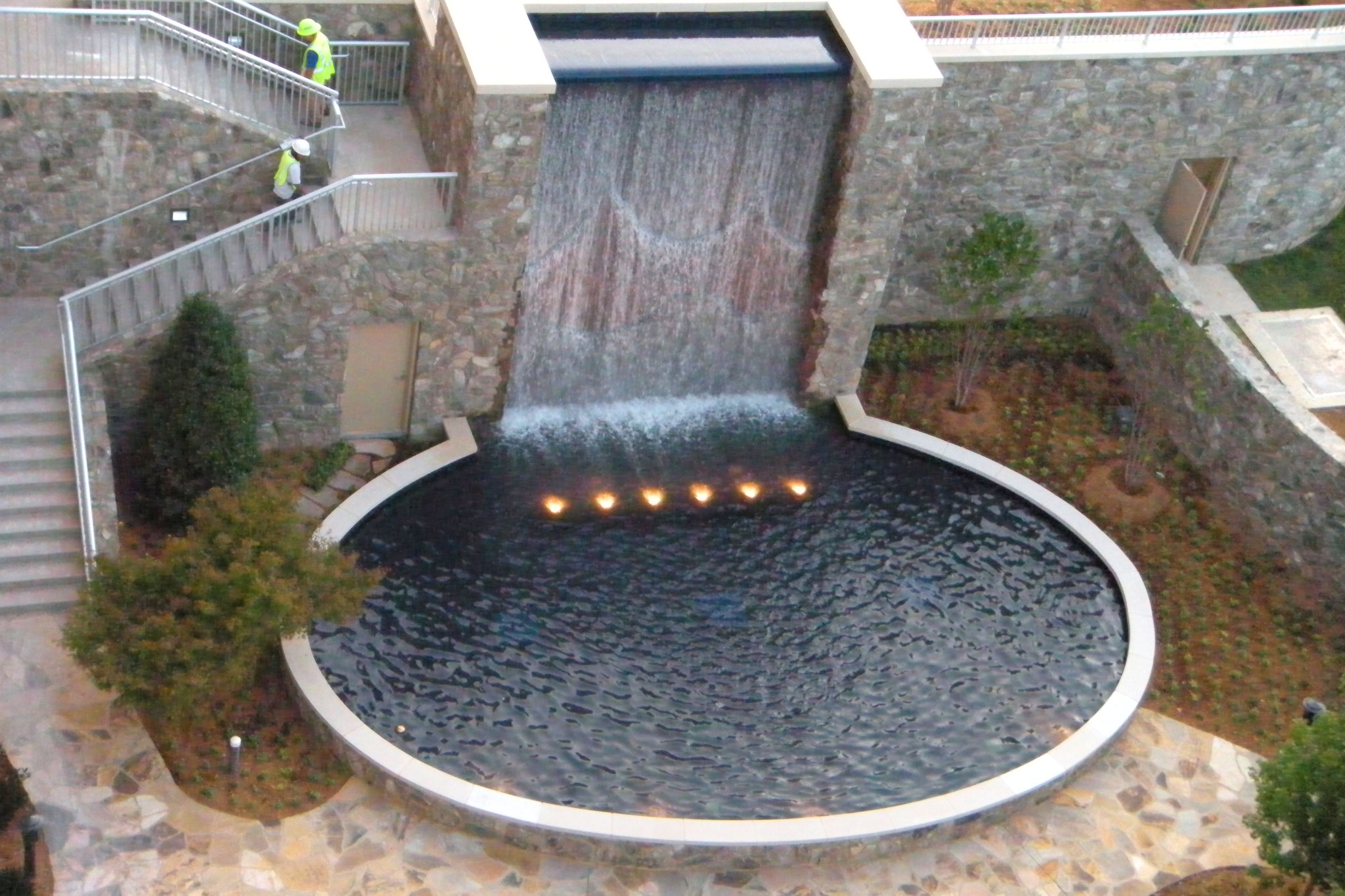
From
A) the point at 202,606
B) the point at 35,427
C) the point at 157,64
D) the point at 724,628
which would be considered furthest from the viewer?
the point at 724,628

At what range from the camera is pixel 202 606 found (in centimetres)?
1986

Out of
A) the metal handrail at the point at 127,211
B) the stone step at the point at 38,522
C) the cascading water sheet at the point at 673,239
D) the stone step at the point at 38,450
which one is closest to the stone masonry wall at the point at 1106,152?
the cascading water sheet at the point at 673,239

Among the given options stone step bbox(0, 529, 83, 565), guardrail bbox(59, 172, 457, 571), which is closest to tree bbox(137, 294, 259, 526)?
guardrail bbox(59, 172, 457, 571)

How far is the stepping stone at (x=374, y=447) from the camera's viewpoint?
85.4 feet

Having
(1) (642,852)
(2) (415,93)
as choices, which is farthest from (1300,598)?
(2) (415,93)

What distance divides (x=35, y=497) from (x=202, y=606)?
3.76 metres

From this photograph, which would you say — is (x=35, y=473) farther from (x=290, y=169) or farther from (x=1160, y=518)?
(x=1160, y=518)

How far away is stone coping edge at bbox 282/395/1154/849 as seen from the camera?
20.6 m

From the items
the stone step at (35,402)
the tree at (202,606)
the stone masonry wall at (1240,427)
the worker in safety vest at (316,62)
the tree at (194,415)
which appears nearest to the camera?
the tree at (202,606)

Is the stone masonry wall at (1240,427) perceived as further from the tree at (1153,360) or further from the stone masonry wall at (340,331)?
the stone masonry wall at (340,331)

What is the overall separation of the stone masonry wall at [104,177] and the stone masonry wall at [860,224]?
8.23 meters

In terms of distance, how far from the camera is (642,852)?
67.6 ft

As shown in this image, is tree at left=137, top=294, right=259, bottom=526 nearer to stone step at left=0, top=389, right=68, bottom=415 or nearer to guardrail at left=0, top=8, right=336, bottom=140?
stone step at left=0, top=389, right=68, bottom=415

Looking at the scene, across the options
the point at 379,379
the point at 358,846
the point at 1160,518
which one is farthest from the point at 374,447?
the point at 1160,518
